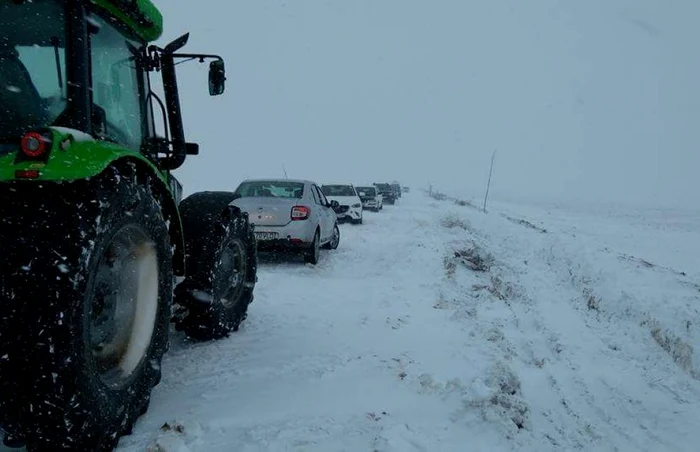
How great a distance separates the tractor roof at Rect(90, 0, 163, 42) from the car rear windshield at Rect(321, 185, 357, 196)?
16198mm

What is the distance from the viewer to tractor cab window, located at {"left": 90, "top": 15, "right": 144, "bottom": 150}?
2.78 meters

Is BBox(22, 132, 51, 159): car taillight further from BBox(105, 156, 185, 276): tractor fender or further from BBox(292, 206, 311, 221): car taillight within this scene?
BBox(292, 206, 311, 221): car taillight

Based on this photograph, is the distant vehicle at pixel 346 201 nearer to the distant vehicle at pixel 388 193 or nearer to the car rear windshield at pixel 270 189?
the car rear windshield at pixel 270 189

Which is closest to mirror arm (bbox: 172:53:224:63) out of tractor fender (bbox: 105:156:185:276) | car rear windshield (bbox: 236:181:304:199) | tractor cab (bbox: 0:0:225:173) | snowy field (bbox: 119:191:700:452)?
tractor cab (bbox: 0:0:225:173)

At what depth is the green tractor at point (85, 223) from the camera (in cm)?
192

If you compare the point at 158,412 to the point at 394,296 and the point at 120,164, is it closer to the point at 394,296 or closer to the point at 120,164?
the point at 120,164

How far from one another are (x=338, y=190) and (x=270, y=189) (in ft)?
34.5

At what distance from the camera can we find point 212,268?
12.7 feet

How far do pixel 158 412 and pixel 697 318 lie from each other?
946 centimetres

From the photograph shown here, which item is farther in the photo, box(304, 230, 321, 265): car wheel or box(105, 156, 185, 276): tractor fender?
box(304, 230, 321, 265): car wheel

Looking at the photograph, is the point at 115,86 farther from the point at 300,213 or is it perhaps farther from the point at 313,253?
the point at 313,253

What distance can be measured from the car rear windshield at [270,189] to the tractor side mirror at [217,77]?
533cm

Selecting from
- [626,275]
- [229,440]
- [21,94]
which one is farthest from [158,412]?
[626,275]

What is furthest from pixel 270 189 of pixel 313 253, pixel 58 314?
pixel 58 314
